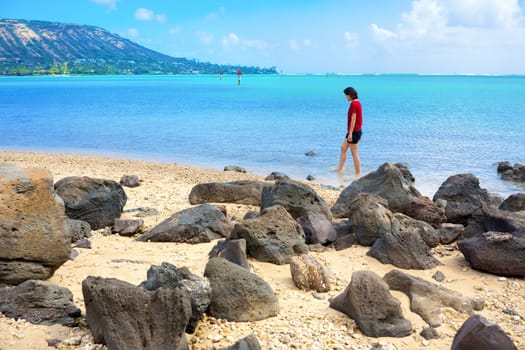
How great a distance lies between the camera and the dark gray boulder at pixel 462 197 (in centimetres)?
929

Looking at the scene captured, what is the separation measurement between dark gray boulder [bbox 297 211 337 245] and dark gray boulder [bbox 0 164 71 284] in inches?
137

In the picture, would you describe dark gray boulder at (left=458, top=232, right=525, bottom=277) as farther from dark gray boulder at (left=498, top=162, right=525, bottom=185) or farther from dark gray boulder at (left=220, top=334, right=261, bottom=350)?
dark gray boulder at (left=498, top=162, right=525, bottom=185)

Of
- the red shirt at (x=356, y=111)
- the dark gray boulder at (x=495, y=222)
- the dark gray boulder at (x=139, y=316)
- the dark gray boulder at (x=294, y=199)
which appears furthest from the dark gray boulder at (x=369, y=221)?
the red shirt at (x=356, y=111)

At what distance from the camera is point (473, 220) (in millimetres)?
8484

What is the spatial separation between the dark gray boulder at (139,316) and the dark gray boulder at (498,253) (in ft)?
13.8

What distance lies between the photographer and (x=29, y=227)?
5.83m

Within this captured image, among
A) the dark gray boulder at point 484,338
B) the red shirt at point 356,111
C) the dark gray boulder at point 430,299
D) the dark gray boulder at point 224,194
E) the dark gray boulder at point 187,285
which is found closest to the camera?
the dark gray boulder at point 484,338

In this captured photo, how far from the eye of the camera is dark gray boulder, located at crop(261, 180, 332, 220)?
8773 millimetres

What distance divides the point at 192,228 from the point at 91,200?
72.8 inches

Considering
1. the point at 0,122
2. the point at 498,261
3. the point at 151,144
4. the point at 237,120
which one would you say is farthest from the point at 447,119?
the point at 498,261

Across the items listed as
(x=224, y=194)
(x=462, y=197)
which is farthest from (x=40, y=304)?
(x=462, y=197)

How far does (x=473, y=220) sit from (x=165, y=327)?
5.70m

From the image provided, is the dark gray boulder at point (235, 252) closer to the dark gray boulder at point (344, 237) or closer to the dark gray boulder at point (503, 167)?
the dark gray boulder at point (344, 237)

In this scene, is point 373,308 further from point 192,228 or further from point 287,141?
point 287,141
